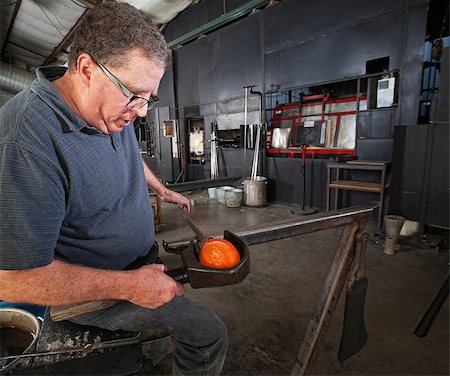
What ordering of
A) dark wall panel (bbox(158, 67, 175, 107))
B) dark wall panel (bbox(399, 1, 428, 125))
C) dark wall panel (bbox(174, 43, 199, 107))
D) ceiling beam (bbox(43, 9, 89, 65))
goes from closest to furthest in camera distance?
dark wall panel (bbox(399, 1, 428, 125)), ceiling beam (bbox(43, 9, 89, 65)), dark wall panel (bbox(174, 43, 199, 107)), dark wall panel (bbox(158, 67, 175, 107))

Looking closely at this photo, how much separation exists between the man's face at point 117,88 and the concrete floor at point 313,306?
1.99 ft

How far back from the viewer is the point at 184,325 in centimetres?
100

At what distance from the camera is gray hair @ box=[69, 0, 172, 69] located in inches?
31.1

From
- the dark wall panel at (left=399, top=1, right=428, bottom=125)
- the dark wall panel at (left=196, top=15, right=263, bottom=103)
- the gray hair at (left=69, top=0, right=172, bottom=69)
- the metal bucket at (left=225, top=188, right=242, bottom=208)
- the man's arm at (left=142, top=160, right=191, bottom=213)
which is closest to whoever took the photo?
the gray hair at (left=69, top=0, right=172, bottom=69)

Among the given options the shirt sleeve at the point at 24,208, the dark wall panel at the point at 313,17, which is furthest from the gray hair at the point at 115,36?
the dark wall panel at the point at 313,17

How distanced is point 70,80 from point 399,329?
241cm

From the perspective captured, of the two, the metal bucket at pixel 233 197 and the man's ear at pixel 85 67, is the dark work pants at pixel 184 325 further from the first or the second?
the metal bucket at pixel 233 197

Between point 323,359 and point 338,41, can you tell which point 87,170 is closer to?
point 323,359

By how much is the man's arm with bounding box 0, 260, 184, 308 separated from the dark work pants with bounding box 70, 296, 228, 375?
218mm

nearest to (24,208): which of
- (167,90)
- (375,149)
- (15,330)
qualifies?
(15,330)

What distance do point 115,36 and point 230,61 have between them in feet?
17.6

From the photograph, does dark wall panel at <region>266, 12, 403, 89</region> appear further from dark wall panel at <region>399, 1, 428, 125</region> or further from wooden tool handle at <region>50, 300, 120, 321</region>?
wooden tool handle at <region>50, 300, 120, 321</region>

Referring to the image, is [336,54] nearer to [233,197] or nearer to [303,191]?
[303,191]

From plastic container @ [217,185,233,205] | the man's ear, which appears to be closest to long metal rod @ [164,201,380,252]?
the man's ear
